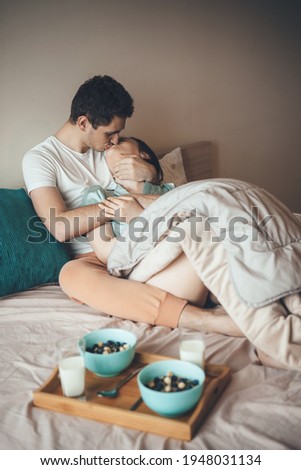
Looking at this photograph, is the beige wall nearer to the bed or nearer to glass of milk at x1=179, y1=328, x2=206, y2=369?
the bed

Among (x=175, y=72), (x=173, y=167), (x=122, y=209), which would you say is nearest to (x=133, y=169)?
(x=122, y=209)

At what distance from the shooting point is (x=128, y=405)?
1.11 meters

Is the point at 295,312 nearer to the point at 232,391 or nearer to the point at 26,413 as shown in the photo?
the point at 232,391

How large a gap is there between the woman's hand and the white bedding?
1.40 feet

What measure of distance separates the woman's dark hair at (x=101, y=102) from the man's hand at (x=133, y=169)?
0.18 meters

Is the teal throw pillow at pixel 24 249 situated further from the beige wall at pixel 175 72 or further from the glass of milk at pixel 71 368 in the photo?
the glass of milk at pixel 71 368

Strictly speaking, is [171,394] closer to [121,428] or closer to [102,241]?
[121,428]

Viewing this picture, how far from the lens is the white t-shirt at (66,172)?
2.03 metres

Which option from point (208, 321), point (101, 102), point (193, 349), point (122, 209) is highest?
point (101, 102)

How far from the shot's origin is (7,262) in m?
1.78

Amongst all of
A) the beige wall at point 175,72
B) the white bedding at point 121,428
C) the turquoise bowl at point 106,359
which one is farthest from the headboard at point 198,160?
the turquoise bowl at point 106,359

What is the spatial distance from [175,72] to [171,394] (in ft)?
8.04

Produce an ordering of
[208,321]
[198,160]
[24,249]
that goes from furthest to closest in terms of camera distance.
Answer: [198,160]
[24,249]
[208,321]

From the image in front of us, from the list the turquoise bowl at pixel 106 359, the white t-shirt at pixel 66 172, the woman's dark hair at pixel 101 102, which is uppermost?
the woman's dark hair at pixel 101 102
